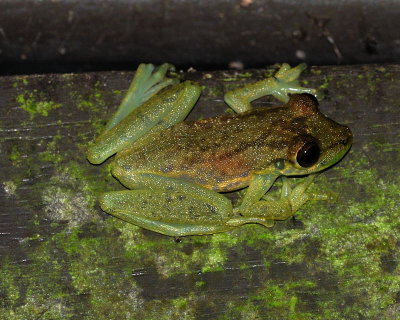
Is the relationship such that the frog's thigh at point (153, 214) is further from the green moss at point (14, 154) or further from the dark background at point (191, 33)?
the dark background at point (191, 33)

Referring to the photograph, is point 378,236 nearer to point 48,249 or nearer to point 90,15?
point 48,249

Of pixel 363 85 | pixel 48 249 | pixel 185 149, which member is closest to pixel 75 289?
pixel 48 249

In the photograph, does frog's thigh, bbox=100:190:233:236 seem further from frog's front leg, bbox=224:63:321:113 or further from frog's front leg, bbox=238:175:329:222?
frog's front leg, bbox=224:63:321:113

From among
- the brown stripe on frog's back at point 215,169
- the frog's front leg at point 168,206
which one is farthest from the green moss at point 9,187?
the brown stripe on frog's back at point 215,169

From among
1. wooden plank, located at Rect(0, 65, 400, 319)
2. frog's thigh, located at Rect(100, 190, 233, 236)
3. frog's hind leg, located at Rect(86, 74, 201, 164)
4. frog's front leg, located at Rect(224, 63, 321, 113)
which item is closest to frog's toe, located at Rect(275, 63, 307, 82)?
frog's front leg, located at Rect(224, 63, 321, 113)

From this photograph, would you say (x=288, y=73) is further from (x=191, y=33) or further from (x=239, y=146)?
(x=191, y=33)

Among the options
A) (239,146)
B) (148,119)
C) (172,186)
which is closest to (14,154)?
(148,119)
